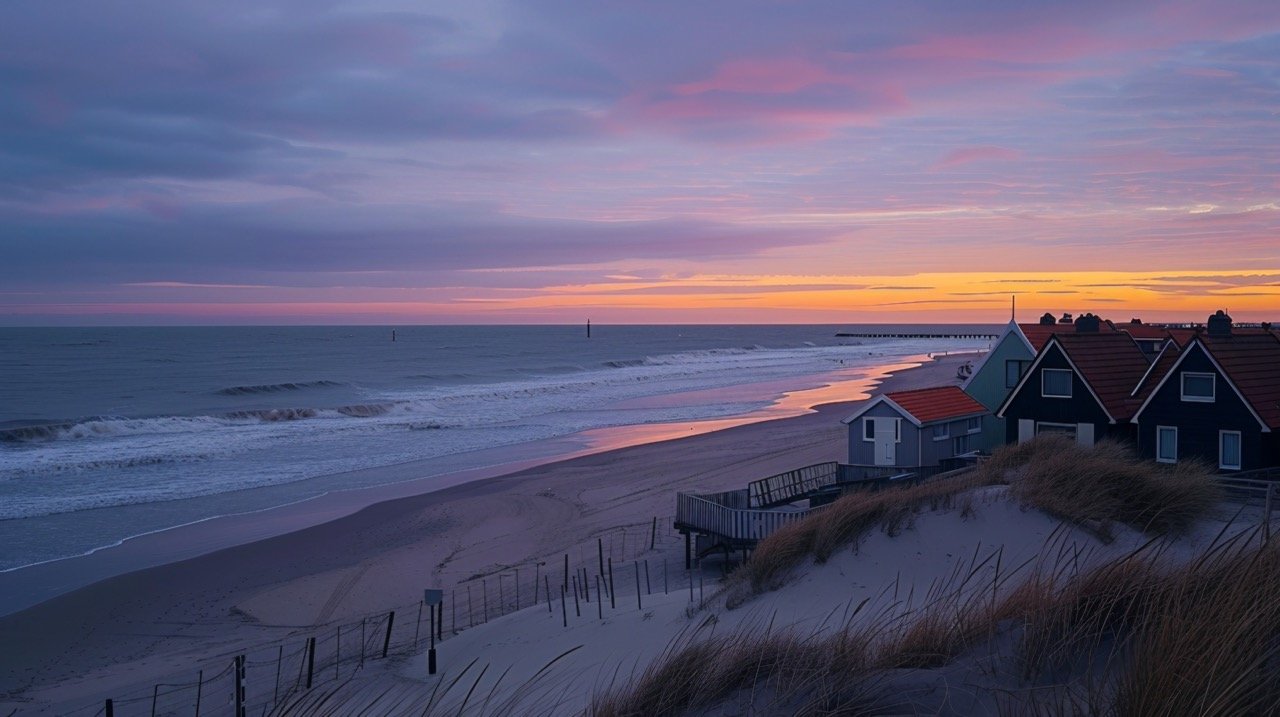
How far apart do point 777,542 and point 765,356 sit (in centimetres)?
11441

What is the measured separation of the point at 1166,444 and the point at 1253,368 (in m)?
2.70

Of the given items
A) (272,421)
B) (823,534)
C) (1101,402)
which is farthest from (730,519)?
(272,421)

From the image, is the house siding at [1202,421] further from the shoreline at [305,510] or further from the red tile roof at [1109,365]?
the shoreline at [305,510]

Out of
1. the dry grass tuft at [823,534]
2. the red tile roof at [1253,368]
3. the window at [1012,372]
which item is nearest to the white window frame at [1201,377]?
the red tile roof at [1253,368]

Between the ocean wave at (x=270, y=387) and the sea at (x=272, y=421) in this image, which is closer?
the sea at (x=272, y=421)

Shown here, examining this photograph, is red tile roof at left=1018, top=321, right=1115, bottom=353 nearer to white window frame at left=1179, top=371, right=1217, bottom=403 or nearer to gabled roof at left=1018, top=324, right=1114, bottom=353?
gabled roof at left=1018, top=324, right=1114, bottom=353

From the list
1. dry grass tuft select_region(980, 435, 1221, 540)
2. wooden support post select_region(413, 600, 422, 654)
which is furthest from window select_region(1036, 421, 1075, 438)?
wooden support post select_region(413, 600, 422, 654)

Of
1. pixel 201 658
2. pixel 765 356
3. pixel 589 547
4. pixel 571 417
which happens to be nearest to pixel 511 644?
pixel 201 658

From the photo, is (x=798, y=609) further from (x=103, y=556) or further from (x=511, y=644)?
(x=103, y=556)

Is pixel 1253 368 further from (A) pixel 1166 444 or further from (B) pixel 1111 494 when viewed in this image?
(B) pixel 1111 494

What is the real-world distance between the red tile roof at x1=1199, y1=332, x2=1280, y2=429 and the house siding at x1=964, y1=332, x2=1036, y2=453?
6840 millimetres

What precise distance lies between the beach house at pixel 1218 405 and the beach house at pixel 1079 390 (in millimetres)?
1290

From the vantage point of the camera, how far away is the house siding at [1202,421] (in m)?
21.1

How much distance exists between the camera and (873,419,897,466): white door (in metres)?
26.4
